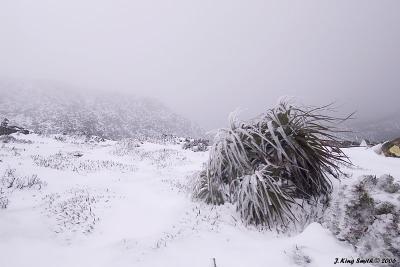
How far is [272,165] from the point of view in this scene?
18.0 feet

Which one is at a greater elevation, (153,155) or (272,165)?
(272,165)

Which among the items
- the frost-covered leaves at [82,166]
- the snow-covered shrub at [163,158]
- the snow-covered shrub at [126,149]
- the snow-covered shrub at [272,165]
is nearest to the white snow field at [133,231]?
the snow-covered shrub at [272,165]

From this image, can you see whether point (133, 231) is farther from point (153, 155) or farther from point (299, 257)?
point (153, 155)

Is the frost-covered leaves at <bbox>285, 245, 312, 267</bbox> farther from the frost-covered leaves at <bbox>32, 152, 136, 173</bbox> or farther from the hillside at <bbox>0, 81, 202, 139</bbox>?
the hillside at <bbox>0, 81, 202, 139</bbox>

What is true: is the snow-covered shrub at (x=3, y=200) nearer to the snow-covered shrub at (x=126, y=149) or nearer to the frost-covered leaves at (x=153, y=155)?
the frost-covered leaves at (x=153, y=155)

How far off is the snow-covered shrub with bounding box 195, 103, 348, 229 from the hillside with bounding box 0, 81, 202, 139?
23474 mm

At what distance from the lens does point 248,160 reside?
18.9 feet

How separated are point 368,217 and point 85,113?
35051 millimetres

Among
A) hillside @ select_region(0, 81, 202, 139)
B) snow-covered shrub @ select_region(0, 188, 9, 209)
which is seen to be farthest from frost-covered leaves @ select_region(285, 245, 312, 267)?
hillside @ select_region(0, 81, 202, 139)

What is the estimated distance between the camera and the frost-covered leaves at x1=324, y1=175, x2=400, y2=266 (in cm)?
398

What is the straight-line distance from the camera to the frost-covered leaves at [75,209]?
5.21 meters

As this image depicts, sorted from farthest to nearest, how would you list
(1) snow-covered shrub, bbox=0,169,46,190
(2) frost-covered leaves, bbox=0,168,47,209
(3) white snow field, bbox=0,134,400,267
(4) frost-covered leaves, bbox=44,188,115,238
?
Answer: 1. (1) snow-covered shrub, bbox=0,169,46,190
2. (2) frost-covered leaves, bbox=0,168,47,209
3. (4) frost-covered leaves, bbox=44,188,115,238
4. (3) white snow field, bbox=0,134,400,267

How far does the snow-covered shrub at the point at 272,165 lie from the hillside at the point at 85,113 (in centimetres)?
2347

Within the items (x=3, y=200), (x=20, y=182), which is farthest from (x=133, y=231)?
(x=20, y=182)
